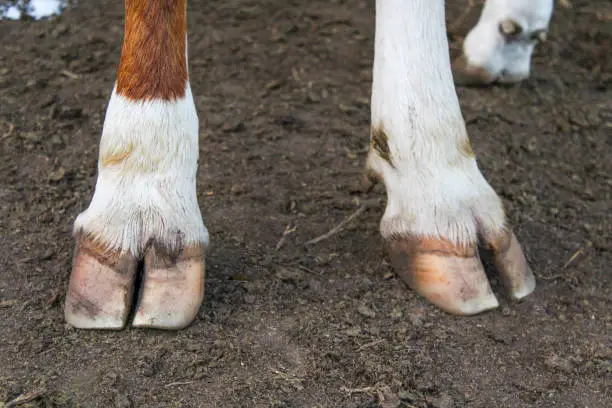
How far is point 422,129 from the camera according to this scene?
2451 mm

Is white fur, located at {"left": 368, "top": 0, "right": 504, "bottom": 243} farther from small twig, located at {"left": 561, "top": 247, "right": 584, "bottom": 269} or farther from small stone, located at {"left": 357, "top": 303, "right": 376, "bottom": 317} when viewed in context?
small twig, located at {"left": 561, "top": 247, "right": 584, "bottom": 269}

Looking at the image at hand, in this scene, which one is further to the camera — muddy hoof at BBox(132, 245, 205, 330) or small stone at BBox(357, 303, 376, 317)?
small stone at BBox(357, 303, 376, 317)

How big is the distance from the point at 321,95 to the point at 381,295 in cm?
118

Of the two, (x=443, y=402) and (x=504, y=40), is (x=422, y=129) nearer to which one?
(x=443, y=402)

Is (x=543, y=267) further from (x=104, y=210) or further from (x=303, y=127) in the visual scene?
(x=104, y=210)

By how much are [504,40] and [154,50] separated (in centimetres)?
176

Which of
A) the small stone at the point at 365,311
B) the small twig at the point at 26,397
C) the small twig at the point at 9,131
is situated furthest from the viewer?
the small twig at the point at 9,131

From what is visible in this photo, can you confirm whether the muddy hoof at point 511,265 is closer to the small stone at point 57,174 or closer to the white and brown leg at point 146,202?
the white and brown leg at point 146,202

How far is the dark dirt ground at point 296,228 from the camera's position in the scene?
2129 mm

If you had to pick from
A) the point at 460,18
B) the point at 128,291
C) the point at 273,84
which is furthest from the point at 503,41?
the point at 128,291

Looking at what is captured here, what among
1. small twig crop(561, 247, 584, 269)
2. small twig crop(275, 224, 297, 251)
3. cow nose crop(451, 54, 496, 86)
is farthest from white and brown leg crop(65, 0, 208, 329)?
cow nose crop(451, 54, 496, 86)

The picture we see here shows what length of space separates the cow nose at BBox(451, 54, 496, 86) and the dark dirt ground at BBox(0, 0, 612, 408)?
1.9 inches

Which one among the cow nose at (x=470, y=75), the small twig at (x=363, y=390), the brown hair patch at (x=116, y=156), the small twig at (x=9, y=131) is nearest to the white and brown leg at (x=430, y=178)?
the small twig at (x=363, y=390)

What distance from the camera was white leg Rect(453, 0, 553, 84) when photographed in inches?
→ 139
